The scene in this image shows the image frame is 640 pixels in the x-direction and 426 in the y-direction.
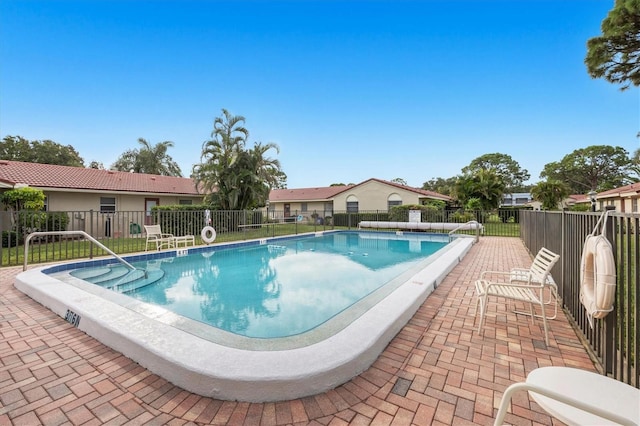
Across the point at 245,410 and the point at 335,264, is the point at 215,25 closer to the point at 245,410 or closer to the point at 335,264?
the point at 335,264

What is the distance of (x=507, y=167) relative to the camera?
182 ft

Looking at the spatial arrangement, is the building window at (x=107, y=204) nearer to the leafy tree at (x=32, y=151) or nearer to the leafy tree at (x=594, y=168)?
the leafy tree at (x=32, y=151)

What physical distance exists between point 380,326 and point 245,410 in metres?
1.56

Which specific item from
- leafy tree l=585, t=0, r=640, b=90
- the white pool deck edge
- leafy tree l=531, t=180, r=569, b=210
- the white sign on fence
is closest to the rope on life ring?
the white pool deck edge

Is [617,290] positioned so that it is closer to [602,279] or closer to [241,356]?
[602,279]

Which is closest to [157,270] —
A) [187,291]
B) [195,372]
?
[187,291]

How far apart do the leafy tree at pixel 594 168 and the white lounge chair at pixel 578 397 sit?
54.8 metres

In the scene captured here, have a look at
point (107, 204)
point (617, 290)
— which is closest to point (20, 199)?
point (107, 204)

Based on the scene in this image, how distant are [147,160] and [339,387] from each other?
113 feet

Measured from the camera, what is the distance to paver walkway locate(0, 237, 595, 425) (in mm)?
1997

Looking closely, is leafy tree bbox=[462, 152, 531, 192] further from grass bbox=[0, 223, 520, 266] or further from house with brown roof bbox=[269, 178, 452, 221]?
grass bbox=[0, 223, 520, 266]

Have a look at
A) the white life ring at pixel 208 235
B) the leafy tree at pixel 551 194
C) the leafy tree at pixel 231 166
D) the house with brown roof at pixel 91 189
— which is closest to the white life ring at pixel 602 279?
the white life ring at pixel 208 235

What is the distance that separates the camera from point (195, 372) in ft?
7.44

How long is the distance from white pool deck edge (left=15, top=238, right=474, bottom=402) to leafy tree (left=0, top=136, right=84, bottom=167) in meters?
34.2
